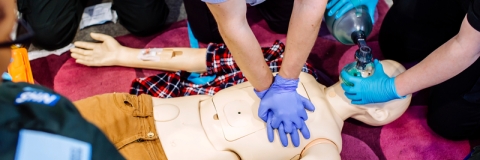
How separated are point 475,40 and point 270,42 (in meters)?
0.75

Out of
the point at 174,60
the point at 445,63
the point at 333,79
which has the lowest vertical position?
the point at 333,79

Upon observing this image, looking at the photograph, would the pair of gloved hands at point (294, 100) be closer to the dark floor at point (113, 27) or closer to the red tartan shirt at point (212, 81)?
the red tartan shirt at point (212, 81)

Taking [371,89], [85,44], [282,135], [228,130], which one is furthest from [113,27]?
[371,89]

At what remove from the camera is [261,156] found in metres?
1.15

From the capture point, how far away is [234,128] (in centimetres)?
116

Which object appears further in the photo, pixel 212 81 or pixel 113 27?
pixel 113 27

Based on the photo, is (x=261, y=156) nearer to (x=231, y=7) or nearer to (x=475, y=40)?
(x=231, y=7)

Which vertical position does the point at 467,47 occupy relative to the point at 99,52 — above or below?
above

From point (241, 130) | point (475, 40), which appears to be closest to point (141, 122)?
point (241, 130)

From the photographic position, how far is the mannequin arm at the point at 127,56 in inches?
57.0

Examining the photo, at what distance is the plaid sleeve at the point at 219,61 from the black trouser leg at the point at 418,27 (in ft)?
1.71

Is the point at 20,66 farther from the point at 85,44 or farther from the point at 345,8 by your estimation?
the point at 345,8

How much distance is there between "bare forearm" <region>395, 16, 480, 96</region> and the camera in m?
0.99

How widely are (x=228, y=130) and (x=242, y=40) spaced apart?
0.25 metres
